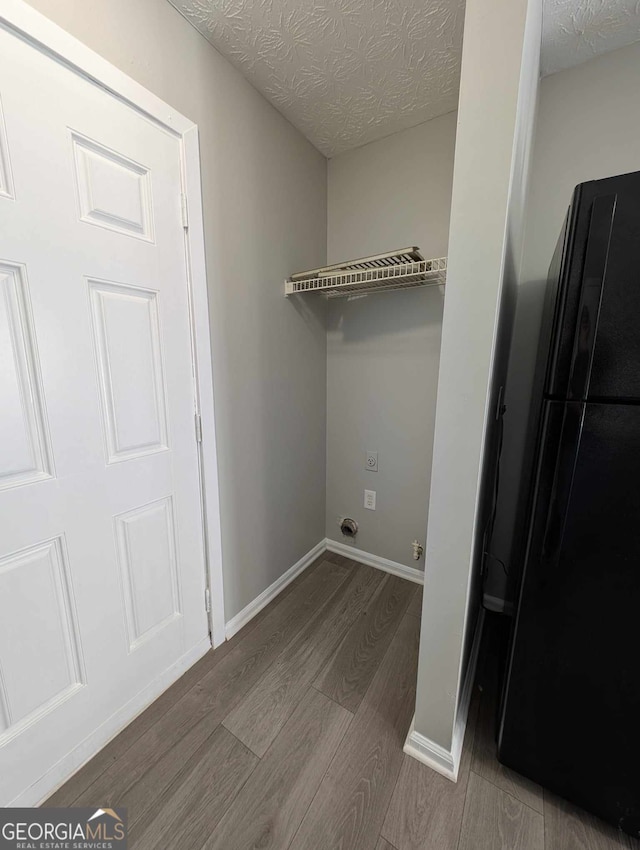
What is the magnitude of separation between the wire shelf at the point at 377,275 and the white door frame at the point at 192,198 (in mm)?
577

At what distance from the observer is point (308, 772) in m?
1.10

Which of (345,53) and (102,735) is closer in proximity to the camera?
(102,735)

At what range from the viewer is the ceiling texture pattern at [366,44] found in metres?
1.13

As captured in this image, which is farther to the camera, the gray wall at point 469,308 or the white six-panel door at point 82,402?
the white six-panel door at point 82,402

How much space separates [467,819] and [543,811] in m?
0.24

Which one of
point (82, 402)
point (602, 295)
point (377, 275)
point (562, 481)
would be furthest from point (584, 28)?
point (82, 402)

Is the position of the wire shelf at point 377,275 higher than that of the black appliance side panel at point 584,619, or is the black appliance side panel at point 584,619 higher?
the wire shelf at point 377,275

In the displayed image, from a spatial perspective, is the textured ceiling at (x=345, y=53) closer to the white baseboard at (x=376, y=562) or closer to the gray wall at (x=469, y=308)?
the gray wall at (x=469, y=308)

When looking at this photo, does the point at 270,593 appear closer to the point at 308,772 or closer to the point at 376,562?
the point at 376,562

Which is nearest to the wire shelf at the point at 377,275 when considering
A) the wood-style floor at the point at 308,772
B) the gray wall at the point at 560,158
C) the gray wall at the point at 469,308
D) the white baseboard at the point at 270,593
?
the gray wall at the point at 560,158

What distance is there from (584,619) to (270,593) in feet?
4.83

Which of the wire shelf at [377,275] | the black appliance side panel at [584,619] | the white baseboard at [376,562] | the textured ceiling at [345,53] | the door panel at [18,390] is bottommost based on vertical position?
the white baseboard at [376,562]

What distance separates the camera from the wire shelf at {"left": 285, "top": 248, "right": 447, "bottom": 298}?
1.48m

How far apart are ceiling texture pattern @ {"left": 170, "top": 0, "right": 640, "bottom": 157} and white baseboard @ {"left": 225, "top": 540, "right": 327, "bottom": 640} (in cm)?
241
